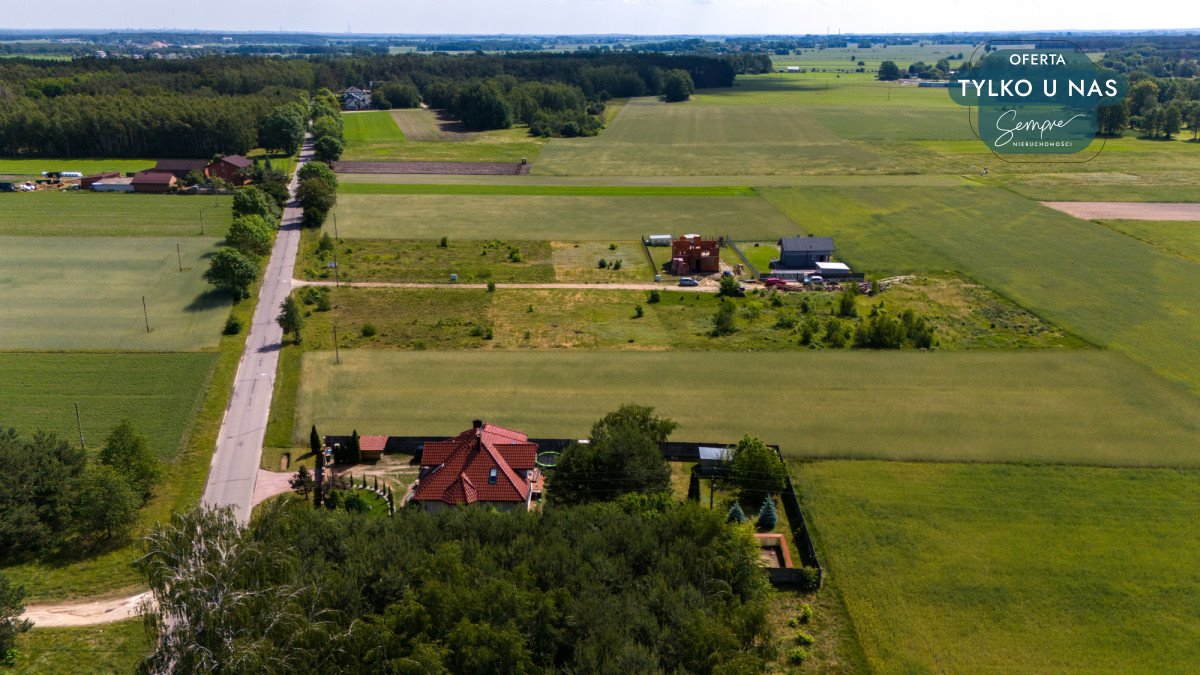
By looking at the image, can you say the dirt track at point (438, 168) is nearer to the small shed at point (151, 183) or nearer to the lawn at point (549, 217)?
the lawn at point (549, 217)

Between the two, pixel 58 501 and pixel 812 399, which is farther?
pixel 812 399

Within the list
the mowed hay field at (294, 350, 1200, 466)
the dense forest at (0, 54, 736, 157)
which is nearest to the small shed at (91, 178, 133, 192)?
the dense forest at (0, 54, 736, 157)

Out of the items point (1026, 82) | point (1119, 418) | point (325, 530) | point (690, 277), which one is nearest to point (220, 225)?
point (690, 277)

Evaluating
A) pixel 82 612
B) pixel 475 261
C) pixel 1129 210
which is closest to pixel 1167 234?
pixel 1129 210

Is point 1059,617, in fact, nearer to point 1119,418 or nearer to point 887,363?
point 1119,418

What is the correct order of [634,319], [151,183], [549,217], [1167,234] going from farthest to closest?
1. [151,183]
2. [549,217]
3. [1167,234]
4. [634,319]

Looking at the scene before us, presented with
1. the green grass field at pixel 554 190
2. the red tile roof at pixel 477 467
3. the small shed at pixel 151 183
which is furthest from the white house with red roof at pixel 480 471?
the small shed at pixel 151 183

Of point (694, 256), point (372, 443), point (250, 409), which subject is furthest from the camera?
point (694, 256)

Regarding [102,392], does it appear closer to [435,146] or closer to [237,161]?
[237,161]
